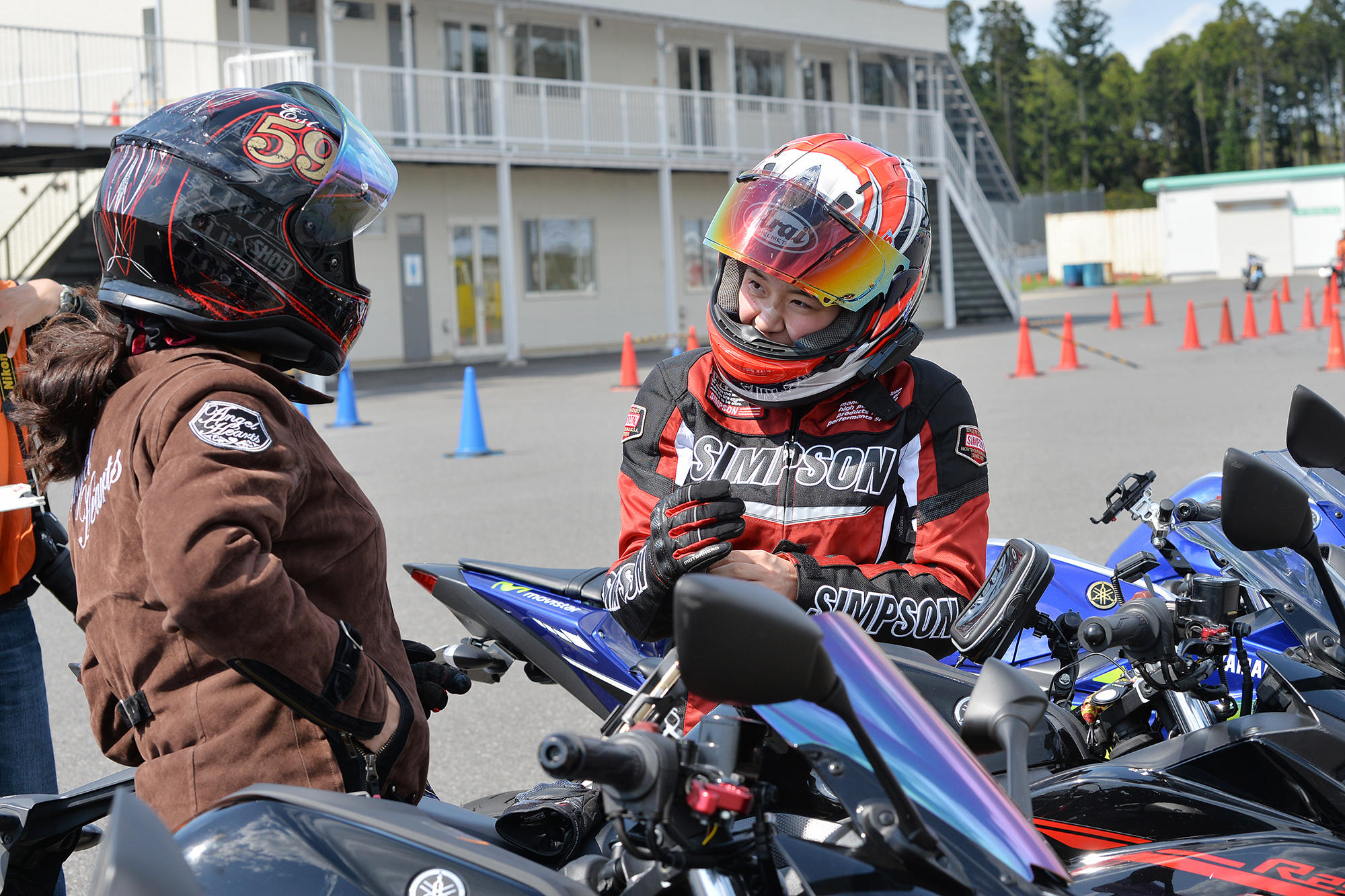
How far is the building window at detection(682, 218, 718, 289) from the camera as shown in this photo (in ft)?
103

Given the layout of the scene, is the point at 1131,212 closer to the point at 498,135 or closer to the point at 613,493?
the point at 498,135

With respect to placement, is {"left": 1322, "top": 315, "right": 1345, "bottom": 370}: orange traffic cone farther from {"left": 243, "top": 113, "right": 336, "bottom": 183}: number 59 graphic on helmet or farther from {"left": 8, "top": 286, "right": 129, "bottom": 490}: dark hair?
{"left": 8, "top": 286, "right": 129, "bottom": 490}: dark hair

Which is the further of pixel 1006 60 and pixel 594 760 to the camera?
pixel 1006 60

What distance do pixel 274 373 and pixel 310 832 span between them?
0.89 metres

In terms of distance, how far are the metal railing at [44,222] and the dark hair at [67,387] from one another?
24.8 meters

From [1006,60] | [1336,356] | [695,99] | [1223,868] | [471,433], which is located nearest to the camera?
[1223,868]

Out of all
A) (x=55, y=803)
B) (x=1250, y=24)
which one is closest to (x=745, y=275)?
(x=55, y=803)

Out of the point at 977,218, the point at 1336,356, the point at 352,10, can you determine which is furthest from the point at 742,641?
the point at 977,218

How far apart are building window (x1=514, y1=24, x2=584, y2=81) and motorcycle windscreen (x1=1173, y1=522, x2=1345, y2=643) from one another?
88.7 feet

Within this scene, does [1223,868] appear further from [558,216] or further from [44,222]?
[558,216]

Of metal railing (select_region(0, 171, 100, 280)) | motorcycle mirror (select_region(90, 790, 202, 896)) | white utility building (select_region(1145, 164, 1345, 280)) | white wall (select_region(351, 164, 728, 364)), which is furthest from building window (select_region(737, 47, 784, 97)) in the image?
motorcycle mirror (select_region(90, 790, 202, 896))

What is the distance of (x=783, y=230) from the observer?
2619 millimetres

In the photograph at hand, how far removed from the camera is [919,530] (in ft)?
8.34

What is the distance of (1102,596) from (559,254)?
A: 86.5 ft
